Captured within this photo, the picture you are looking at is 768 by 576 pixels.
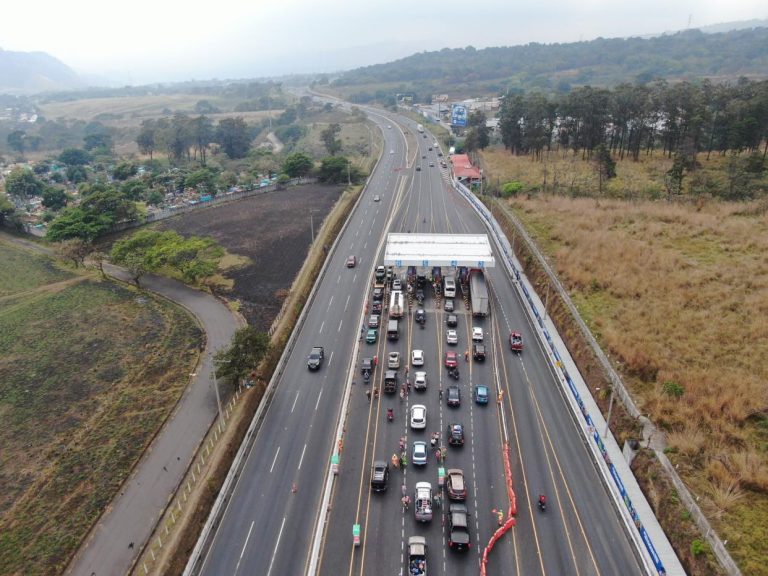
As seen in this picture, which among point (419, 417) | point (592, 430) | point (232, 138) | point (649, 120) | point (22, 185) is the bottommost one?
point (592, 430)

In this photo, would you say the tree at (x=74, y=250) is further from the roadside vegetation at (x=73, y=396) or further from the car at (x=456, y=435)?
the car at (x=456, y=435)

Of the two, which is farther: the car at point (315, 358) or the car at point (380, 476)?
the car at point (315, 358)

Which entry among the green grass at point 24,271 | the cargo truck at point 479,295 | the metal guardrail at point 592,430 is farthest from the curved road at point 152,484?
the green grass at point 24,271

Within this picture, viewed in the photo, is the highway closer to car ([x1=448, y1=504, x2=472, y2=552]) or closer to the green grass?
car ([x1=448, y1=504, x2=472, y2=552])

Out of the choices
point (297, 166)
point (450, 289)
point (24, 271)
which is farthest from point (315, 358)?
point (297, 166)

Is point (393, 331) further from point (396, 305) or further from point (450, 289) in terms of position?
point (450, 289)

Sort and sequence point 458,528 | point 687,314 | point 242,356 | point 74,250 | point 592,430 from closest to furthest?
1. point 458,528
2. point 592,430
3. point 242,356
4. point 687,314
5. point 74,250
